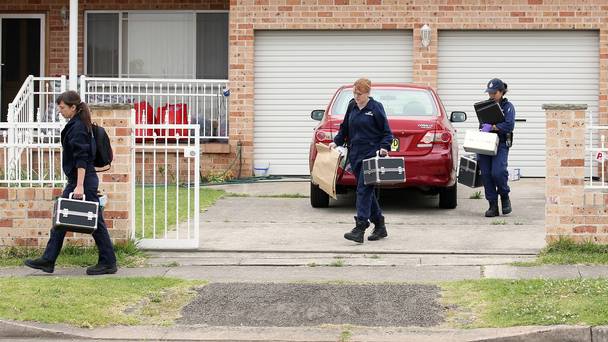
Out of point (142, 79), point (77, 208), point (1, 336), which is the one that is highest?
point (142, 79)

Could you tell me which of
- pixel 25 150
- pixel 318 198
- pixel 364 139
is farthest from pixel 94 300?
pixel 318 198

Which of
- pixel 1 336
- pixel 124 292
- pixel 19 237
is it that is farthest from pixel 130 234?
pixel 1 336

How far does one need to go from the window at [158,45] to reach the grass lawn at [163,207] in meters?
3.05

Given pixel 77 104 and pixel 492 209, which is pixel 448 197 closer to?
pixel 492 209

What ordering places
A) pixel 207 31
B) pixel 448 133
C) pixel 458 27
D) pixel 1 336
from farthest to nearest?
pixel 207 31
pixel 458 27
pixel 448 133
pixel 1 336

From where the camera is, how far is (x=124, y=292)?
9.17m

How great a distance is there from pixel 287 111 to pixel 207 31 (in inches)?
86.7

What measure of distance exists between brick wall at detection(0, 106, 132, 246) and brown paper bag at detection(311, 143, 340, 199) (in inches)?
86.2

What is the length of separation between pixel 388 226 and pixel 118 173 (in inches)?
126

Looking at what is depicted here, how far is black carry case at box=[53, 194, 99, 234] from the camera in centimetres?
975

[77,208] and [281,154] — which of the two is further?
[281,154]

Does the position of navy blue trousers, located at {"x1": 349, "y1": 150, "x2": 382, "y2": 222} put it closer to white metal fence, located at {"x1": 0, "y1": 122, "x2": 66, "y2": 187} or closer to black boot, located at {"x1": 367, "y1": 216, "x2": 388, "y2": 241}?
black boot, located at {"x1": 367, "y1": 216, "x2": 388, "y2": 241}

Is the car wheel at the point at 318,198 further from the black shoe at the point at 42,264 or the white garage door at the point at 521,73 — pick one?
the white garage door at the point at 521,73

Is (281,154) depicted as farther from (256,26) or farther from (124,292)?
(124,292)
